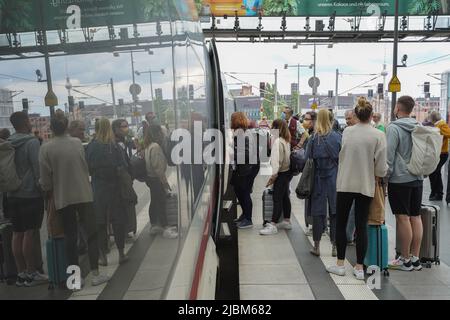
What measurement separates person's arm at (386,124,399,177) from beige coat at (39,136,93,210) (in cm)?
447

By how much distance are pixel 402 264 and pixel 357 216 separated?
1.07 metres

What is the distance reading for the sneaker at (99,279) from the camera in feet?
3.33

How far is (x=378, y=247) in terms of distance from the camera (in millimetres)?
4863

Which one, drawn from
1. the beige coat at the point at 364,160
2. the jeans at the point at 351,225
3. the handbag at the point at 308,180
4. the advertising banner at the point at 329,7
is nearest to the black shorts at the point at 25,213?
the beige coat at the point at 364,160

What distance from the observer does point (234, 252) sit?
614 cm

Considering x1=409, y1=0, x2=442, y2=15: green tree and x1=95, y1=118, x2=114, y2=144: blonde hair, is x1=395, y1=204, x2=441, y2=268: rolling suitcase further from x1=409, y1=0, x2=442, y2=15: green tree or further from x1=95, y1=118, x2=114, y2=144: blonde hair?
x1=409, y1=0, x2=442, y2=15: green tree

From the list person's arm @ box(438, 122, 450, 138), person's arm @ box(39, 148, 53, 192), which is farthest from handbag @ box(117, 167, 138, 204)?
person's arm @ box(438, 122, 450, 138)

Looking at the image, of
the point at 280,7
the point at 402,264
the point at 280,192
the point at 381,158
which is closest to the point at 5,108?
the point at 381,158

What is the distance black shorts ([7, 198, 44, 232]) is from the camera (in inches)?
33.2

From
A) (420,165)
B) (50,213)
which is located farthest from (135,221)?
(420,165)

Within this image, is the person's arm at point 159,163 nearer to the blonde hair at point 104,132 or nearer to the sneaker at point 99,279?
the blonde hair at point 104,132

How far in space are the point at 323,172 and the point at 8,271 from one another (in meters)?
4.87

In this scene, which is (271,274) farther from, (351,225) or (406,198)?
(406,198)
